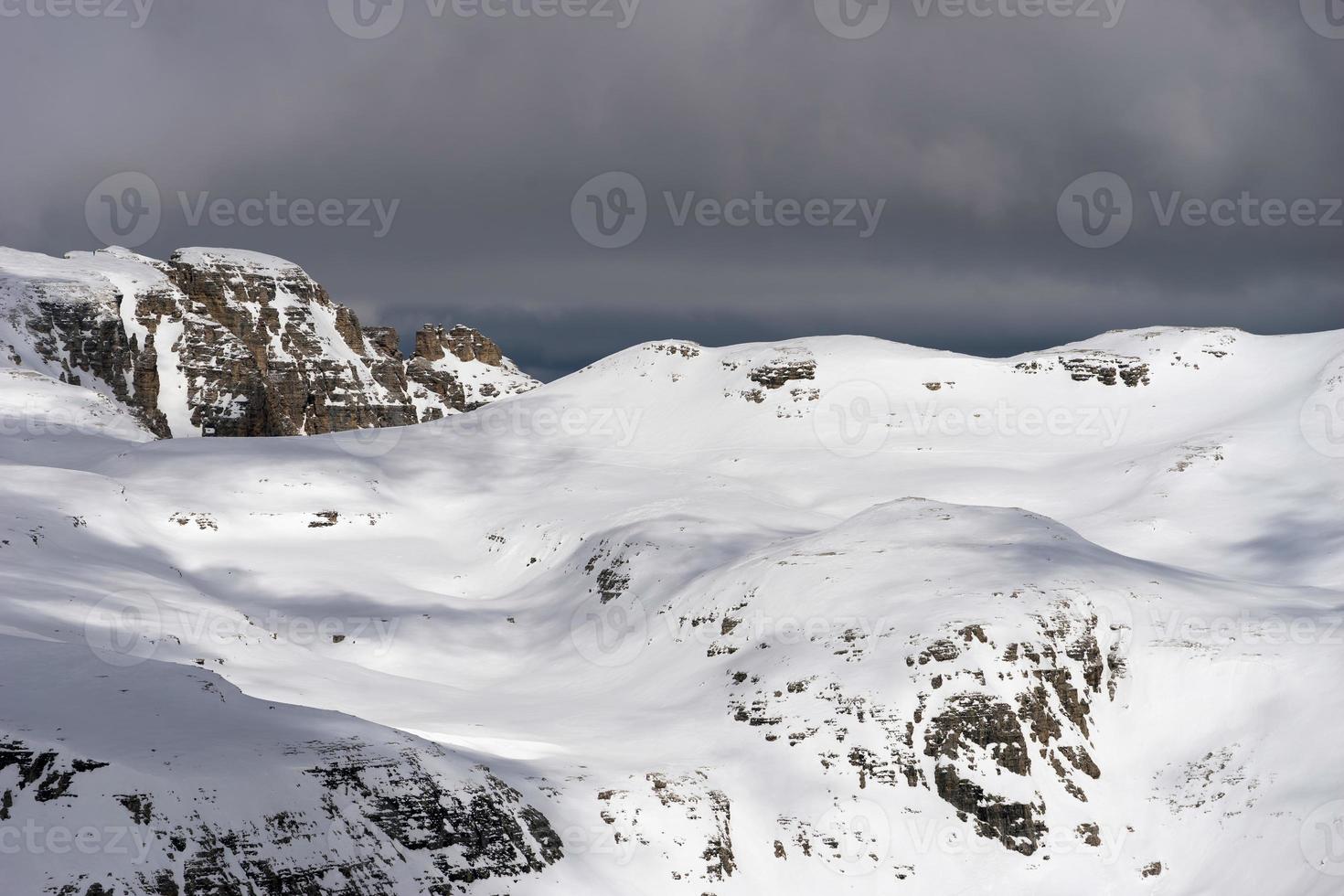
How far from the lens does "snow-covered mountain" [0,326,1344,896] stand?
149 ft

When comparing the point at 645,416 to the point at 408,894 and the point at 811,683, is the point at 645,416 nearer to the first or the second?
the point at 811,683

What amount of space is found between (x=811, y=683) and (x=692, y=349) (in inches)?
3506

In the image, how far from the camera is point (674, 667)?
241 ft

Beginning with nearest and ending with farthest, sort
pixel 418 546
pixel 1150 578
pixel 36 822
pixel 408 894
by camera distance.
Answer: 1. pixel 36 822
2. pixel 408 894
3. pixel 1150 578
4. pixel 418 546

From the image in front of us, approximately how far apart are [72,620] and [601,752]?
26.5 m

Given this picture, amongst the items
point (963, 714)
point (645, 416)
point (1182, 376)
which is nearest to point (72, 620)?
point (963, 714)

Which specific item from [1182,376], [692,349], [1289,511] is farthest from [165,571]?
[1182,376]

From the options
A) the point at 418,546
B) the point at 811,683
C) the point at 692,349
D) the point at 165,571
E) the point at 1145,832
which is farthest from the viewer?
the point at 692,349

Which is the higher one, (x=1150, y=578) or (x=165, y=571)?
(x=1150, y=578)

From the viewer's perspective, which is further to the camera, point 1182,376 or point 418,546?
point 1182,376

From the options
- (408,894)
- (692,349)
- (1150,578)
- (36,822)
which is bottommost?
(408,894)

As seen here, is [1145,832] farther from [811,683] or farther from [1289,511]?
[1289,511]

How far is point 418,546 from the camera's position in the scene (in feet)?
337

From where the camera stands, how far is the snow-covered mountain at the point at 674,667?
45562 mm
